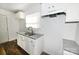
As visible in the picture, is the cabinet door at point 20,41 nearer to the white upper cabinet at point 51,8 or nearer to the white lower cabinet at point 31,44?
the white lower cabinet at point 31,44

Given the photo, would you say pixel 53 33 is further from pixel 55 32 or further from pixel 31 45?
pixel 31 45

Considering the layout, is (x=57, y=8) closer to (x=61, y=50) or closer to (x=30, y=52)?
(x=61, y=50)

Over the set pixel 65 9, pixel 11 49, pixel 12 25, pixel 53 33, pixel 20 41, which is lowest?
pixel 11 49

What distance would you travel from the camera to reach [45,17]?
1.15 meters

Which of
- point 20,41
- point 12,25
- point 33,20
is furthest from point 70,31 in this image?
point 12,25


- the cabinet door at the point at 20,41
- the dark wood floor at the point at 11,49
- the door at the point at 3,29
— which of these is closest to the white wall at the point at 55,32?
the cabinet door at the point at 20,41

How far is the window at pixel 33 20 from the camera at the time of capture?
115cm

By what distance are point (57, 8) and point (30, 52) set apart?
0.83 m

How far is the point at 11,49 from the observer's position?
1.15 m

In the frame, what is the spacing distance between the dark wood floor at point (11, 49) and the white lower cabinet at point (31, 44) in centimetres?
6

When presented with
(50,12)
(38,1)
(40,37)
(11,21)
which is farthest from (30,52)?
(38,1)

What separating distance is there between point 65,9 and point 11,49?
3.53 feet

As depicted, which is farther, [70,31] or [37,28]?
[37,28]

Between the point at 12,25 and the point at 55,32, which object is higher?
the point at 12,25
